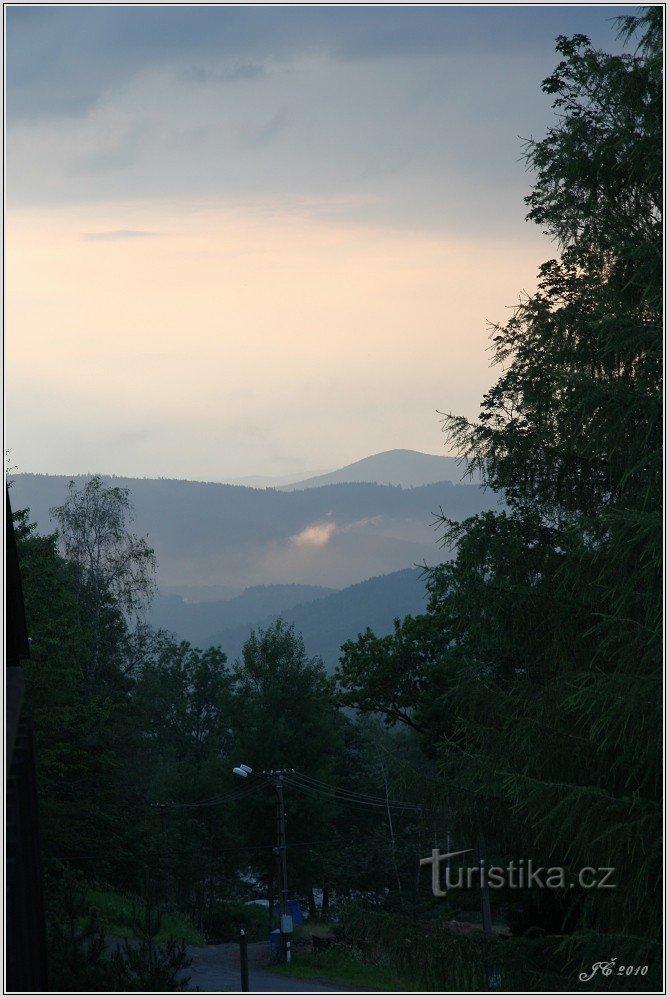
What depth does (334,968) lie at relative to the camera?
89.9 feet

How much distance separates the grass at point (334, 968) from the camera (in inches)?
884

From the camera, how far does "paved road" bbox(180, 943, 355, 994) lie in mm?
24953

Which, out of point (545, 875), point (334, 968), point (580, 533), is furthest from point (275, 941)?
point (580, 533)

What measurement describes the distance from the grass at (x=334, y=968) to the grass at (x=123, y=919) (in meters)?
3.44

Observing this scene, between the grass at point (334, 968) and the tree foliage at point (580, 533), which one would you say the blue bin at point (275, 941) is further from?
the tree foliage at point (580, 533)

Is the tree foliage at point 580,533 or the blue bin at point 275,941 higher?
the tree foliage at point 580,533

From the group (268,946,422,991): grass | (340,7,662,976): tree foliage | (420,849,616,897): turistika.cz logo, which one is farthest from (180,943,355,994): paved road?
(340,7,662,976): tree foliage

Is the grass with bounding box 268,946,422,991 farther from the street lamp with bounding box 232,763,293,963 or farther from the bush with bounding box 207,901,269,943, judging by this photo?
the bush with bounding box 207,901,269,943

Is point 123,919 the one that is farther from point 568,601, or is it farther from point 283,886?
point 568,601

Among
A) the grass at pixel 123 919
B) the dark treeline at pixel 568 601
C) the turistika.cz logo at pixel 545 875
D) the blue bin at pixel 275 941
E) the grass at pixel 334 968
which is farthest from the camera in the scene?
the blue bin at pixel 275 941

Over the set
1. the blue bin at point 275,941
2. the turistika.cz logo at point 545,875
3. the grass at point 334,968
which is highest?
the turistika.cz logo at point 545,875

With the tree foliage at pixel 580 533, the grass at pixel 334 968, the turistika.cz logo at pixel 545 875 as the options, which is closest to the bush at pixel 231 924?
the grass at pixel 334 968

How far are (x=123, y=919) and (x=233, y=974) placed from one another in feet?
16.2

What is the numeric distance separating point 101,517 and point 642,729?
95.0 feet
